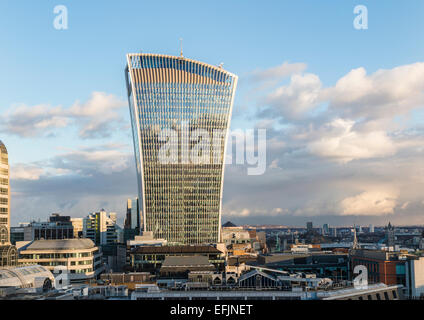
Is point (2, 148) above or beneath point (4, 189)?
above

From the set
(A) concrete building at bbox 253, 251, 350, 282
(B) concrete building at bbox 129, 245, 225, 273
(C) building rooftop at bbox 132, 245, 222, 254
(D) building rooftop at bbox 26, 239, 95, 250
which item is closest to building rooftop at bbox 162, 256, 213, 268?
(A) concrete building at bbox 253, 251, 350, 282

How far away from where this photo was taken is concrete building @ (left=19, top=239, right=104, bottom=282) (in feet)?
548

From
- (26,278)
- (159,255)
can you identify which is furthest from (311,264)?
(26,278)

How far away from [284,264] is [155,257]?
45.6 metres

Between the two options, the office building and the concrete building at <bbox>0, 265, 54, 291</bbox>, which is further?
the office building

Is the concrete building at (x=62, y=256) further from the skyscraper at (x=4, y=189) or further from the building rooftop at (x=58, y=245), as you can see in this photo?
the skyscraper at (x=4, y=189)

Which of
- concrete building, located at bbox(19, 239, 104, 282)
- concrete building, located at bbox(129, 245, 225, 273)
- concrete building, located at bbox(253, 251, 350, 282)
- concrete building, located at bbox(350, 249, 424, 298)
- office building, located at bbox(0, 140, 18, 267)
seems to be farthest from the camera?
concrete building, located at bbox(129, 245, 225, 273)

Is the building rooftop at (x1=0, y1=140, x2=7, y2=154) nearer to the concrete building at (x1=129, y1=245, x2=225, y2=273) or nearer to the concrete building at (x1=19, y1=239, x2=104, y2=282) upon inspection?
the concrete building at (x1=19, y1=239, x2=104, y2=282)

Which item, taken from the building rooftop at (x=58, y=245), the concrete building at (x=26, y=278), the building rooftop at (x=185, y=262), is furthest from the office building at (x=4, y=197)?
the building rooftop at (x=185, y=262)

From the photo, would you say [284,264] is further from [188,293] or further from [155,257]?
[188,293]

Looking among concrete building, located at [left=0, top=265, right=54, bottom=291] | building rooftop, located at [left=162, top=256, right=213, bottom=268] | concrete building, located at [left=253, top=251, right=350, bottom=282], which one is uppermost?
concrete building, located at [left=0, top=265, right=54, bottom=291]

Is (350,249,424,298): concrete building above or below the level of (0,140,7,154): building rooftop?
below

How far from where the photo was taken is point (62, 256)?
168m

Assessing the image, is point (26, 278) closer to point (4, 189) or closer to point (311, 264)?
point (4, 189)
